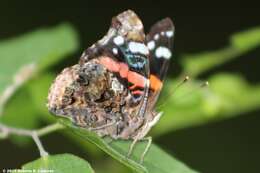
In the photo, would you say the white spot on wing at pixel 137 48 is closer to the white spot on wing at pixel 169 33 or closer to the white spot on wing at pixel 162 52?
the white spot on wing at pixel 162 52

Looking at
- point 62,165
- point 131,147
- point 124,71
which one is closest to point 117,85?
point 124,71

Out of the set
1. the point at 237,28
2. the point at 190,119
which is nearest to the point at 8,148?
the point at 190,119

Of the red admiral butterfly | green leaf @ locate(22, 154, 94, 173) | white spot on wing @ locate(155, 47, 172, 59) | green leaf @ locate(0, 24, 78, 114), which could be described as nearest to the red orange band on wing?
the red admiral butterfly

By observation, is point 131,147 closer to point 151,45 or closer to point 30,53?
point 151,45

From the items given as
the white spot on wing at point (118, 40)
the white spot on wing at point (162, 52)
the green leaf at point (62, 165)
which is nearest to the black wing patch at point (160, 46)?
the white spot on wing at point (162, 52)

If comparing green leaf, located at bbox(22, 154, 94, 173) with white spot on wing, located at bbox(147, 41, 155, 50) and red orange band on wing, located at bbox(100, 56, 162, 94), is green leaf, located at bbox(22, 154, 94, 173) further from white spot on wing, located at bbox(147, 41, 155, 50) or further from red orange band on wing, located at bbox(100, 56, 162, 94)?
white spot on wing, located at bbox(147, 41, 155, 50)

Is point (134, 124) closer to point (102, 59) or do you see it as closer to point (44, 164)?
point (102, 59)
